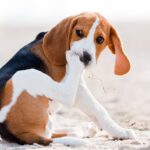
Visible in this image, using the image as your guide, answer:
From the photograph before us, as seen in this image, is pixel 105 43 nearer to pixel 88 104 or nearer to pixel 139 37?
pixel 88 104

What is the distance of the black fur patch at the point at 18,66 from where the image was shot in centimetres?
820

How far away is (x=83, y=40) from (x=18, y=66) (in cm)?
70

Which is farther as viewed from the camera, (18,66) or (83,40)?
(18,66)

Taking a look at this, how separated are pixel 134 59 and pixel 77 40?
47.5 ft

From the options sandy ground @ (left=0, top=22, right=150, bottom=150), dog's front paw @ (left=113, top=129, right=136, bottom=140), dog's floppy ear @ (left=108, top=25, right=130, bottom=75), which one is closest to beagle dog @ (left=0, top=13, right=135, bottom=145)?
dog's floppy ear @ (left=108, top=25, right=130, bottom=75)

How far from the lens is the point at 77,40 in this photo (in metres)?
8.09

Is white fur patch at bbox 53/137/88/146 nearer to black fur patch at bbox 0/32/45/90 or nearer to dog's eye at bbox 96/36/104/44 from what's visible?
black fur patch at bbox 0/32/45/90

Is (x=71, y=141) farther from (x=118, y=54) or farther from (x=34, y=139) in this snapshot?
(x=118, y=54)

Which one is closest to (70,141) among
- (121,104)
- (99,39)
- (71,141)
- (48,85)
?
(71,141)

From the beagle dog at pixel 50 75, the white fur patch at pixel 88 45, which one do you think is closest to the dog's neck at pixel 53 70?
the beagle dog at pixel 50 75

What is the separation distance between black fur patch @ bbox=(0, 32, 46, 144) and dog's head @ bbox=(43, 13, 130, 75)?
140 mm

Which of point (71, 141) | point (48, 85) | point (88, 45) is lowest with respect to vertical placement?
point (71, 141)

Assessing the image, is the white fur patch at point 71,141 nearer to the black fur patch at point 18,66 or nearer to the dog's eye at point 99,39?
the black fur patch at point 18,66

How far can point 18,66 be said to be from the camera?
836cm
